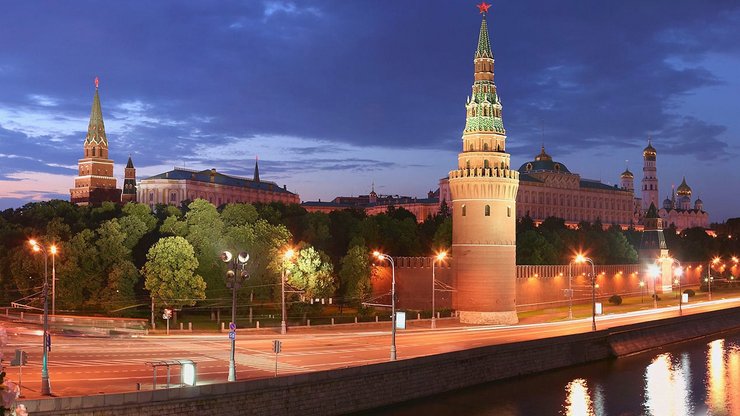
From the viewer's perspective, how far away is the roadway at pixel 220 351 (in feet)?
132

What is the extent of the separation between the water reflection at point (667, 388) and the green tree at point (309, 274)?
1071 inches

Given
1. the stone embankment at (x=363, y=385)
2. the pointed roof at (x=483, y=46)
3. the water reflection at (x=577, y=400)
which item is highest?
the pointed roof at (x=483, y=46)

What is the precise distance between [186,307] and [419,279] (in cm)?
2717

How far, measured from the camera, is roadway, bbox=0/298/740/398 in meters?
40.2

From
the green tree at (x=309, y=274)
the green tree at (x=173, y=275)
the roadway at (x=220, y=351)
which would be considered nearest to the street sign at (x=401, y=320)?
the roadway at (x=220, y=351)

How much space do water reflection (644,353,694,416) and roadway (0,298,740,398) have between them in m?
8.86

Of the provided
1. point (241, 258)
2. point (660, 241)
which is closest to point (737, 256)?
point (660, 241)

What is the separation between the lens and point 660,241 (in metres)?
135

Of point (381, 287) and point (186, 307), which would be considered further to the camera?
point (381, 287)

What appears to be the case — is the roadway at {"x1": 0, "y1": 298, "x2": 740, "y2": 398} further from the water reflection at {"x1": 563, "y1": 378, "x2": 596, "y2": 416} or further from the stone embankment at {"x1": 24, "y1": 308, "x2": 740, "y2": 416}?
the water reflection at {"x1": 563, "y1": 378, "x2": 596, "y2": 416}

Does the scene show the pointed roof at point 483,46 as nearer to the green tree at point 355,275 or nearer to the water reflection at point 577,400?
the green tree at point 355,275

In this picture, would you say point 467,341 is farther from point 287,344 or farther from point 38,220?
point 38,220

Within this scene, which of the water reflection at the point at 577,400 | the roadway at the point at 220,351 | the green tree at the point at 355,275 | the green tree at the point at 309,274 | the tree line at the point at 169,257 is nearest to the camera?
the roadway at the point at 220,351

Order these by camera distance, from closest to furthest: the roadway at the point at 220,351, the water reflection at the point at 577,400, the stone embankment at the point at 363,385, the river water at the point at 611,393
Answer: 1. the stone embankment at the point at 363,385
2. the roadway at the point at 220,351
3. the river water at the point at 611,393
4. the water reflection at the point at 577,400
